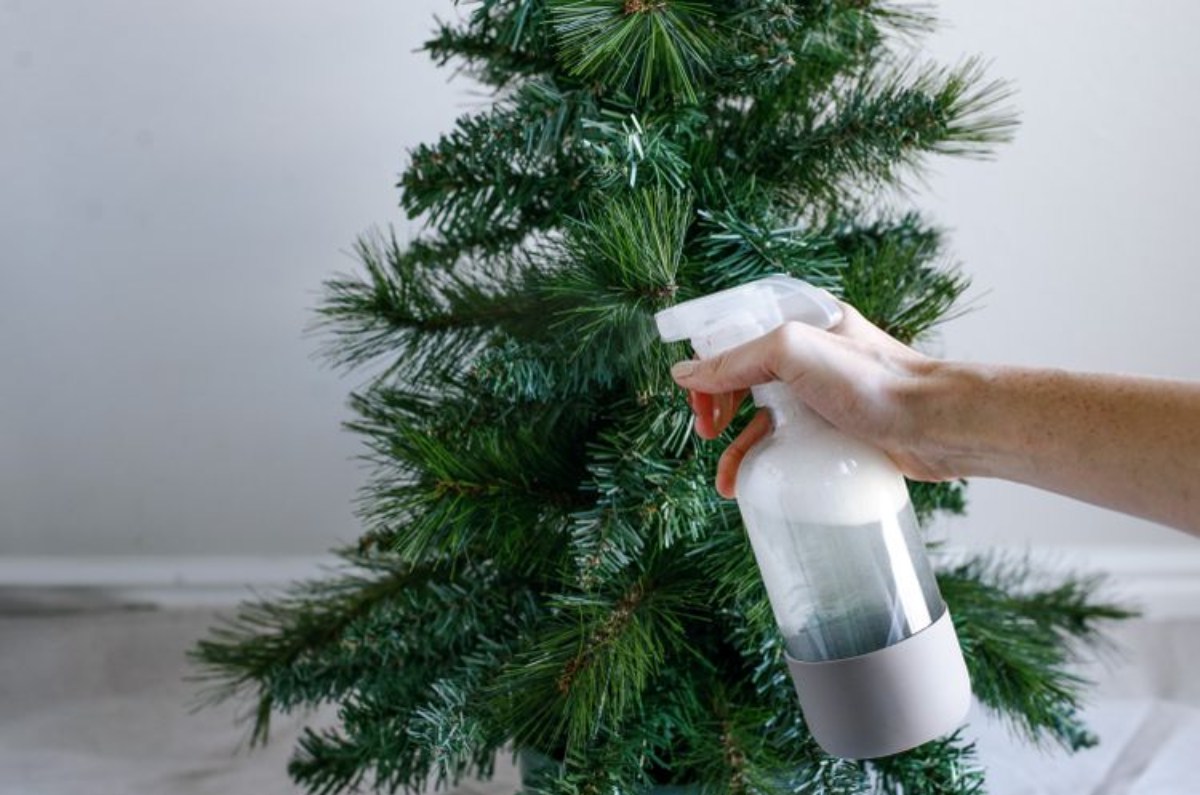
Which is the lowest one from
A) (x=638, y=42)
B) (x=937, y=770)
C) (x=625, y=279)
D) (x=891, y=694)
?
(x=937, y=770)

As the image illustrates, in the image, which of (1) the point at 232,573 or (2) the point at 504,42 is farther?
(1) the point at 232,573

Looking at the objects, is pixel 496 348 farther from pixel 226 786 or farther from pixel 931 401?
pixel 226 786

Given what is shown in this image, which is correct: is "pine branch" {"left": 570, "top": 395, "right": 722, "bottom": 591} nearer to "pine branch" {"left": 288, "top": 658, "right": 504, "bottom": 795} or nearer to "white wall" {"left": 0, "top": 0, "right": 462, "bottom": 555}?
"pine branch" {"left": 288, "top": 658, "right": 504, "bottom": 795}

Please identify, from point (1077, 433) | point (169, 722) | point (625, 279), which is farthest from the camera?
point (169, 722)

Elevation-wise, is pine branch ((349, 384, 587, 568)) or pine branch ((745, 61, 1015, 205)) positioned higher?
pine branch ((745, 61, 1015, 205))

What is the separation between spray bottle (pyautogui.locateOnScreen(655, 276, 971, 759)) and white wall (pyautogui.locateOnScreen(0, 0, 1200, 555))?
76 cm

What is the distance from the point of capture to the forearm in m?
0.52

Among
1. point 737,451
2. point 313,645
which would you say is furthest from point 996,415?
point 313,645

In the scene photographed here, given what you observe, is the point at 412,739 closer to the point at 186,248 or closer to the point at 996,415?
the point at 996,415

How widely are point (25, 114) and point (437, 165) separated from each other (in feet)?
2.27

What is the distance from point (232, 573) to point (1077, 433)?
1.06 m

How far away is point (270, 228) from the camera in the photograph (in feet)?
4.25

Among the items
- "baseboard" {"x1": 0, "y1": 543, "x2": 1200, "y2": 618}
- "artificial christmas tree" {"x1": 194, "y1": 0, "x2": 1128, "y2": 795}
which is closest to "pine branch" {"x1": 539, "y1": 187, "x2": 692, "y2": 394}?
"artificial christmas tree" {"x1": 194, "y1": 0, "x2": 1128, "y2": 795}

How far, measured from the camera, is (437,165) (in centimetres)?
79
